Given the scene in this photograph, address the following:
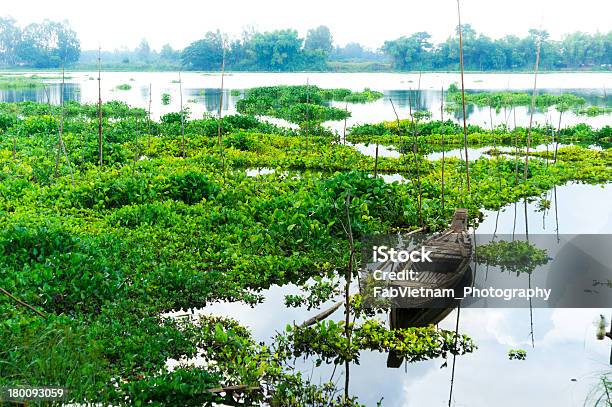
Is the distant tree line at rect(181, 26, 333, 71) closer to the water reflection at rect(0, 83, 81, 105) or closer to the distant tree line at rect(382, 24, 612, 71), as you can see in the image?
the distant tree line at rect(382, 24, 612, 71)

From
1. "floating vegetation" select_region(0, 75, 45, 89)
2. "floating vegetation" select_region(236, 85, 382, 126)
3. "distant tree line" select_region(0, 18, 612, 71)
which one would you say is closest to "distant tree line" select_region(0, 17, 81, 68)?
"distant tree line" select_region(0, 18, 612, 71)

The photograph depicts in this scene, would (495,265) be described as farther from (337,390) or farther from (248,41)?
(248,41)

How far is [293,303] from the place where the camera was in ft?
26.5

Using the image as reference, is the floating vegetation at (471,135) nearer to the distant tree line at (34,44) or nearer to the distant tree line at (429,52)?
the distant tree line at (429,52)

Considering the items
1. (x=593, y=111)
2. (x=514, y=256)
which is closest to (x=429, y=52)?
(x=593, y=111)

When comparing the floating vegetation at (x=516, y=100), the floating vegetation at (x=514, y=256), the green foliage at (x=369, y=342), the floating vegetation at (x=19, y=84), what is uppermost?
the floating vegetation at (x=19, y=84)

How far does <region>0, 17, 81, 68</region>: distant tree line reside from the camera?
70688 mm

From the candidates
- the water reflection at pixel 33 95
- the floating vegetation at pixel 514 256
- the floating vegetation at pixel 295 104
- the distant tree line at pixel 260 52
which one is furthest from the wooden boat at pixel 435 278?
the distant tree line at pixel 260 52

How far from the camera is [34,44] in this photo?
71562mm

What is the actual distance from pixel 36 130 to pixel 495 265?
1440 centimetres

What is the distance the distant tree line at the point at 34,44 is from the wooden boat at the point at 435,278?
69331 mm

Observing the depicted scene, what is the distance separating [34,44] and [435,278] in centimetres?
7346

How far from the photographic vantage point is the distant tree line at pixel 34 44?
70.7m

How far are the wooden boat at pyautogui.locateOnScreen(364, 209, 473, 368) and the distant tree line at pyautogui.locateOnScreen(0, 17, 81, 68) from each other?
6933 centimetres
